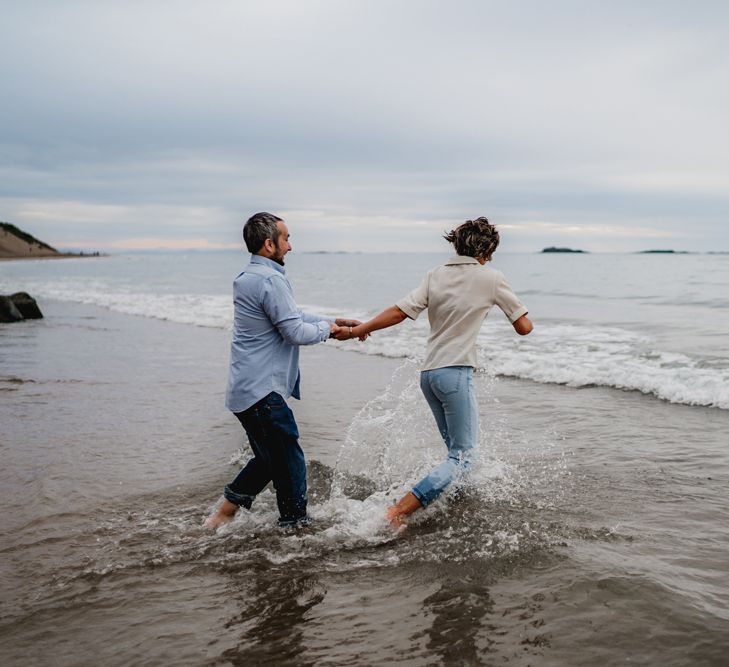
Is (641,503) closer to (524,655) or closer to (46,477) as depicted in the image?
(524,655)

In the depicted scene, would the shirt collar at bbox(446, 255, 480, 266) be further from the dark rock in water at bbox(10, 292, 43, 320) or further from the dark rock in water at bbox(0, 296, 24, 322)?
the dark rock in water at bbox(10, 292, 43, 320)

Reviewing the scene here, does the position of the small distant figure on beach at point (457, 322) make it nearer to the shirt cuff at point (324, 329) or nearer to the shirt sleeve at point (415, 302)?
the shirt sleeve at point (415, 302)

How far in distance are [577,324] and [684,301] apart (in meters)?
10.5

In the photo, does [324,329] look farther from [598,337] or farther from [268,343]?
[598,337]

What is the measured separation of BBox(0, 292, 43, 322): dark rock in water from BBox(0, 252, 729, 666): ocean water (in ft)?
34.8

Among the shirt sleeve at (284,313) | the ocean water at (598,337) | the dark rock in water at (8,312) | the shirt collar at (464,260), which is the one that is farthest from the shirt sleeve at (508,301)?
the dark rock in water at (8,312)

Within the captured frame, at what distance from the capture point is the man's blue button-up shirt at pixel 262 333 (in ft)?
14.3

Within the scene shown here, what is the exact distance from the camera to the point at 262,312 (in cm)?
444

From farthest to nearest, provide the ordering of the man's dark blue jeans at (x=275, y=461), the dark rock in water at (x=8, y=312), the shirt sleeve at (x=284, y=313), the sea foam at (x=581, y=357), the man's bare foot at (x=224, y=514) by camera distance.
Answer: the dark rock in water at (x=8, y=312) → the sea foam at (x=581, y=357) → the man's bare foot at (x=224, y=514) → the man's dark blue jeans at (x=275, y=461) → the shirt sleeve at (x=284, y=313)

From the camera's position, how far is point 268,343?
449 cm

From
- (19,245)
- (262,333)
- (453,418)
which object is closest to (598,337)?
(453,418)

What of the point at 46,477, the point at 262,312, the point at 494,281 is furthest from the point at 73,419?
the point at 494,281

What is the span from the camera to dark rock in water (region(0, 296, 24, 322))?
20.0m

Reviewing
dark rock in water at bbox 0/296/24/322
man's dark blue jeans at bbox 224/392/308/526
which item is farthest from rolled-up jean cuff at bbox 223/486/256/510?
dark rock in water at bbox 0/296/24/322
